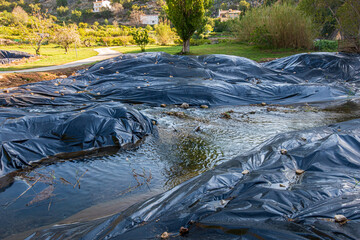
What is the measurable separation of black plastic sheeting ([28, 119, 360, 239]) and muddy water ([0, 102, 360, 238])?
0.58m

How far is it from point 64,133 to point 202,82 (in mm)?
4524

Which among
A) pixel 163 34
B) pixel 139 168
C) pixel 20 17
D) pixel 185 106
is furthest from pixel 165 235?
pixel 20 17

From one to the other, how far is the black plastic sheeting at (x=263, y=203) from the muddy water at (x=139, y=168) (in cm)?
58

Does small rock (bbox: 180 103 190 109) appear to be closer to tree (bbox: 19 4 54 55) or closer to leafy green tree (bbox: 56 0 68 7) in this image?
tree (bbox: 19 4 54 55)

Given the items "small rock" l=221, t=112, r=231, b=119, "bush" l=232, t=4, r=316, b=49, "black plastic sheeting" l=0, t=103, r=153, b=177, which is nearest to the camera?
"black plastic sheeting" l=0, t=103, r=153, b=177

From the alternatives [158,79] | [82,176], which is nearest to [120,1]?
[158,79]

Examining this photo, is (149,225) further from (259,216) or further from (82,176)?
(82,176)

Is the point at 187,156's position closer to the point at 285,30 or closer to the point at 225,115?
the point at 225,115

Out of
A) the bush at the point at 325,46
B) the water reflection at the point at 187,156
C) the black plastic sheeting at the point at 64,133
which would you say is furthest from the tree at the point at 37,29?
the bush at the point at 325,46

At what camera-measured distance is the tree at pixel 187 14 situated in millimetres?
14195

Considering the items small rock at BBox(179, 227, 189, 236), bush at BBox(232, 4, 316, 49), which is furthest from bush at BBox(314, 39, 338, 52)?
small rock at BBox(179, 227, 189, 236)

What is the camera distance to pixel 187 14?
14.5 metres

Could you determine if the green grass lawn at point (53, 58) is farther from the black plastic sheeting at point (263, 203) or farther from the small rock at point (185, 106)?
the black plastic sheeting at point (263, 203)

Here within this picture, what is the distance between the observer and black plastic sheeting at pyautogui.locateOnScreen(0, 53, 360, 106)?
24.3 feet
